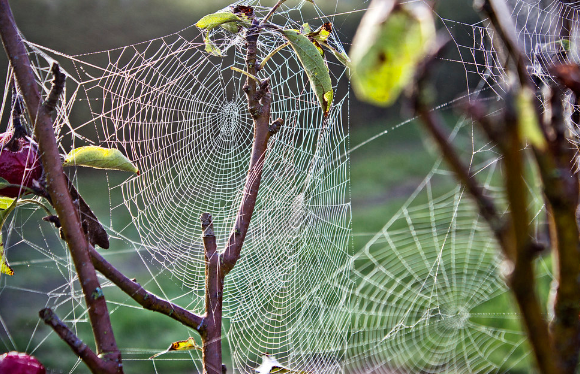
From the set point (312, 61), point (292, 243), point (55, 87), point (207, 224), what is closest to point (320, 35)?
point (312, 61)

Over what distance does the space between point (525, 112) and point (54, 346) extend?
8.90 ft

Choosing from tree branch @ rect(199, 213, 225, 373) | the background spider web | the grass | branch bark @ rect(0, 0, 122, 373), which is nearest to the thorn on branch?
branch bark @ rect(0, 0, 122, 373)

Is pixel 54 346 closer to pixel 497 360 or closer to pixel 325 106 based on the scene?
pixel 497 360

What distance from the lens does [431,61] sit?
142 millimetres

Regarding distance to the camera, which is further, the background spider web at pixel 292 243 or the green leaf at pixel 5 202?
the background spider web at pixel 292 243

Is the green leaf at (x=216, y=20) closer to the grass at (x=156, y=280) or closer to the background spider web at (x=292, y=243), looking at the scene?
the background spider web at (x=292, y=243)

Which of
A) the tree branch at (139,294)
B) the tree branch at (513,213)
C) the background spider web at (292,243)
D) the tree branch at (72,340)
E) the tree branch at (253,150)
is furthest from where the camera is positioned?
the background spider web at (292,243)

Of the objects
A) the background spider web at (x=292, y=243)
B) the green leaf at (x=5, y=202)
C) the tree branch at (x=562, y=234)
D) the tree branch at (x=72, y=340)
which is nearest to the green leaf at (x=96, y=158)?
the green leaf at (x=5, y=202)

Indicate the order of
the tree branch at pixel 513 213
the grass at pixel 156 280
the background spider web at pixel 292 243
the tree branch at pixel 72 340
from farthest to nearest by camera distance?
the grass at pixel 156 280, the background spider web at pixel 292 243, the tree branch at pixel 72 340, the tree branch at pixel 513 213

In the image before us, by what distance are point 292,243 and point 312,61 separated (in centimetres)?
66

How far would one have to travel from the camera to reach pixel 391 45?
169mm

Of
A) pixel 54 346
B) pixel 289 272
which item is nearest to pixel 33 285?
pixel 54 346

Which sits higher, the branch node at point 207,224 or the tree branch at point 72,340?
the branch node at point 207,224

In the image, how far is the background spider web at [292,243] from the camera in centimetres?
114
